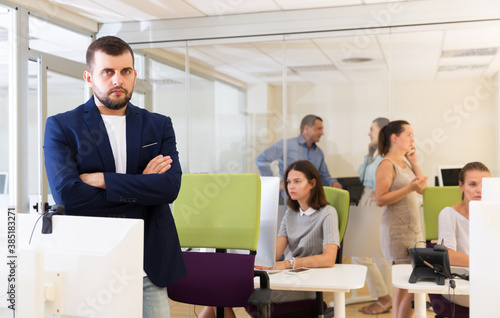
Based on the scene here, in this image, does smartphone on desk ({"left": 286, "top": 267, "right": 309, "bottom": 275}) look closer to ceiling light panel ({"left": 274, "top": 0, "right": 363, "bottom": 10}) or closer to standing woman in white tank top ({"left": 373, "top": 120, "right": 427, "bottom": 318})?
standing woman in white tank top ({"left": 373, "top": 120, "right": 427, "bottom": 318})

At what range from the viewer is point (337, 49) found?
4699 mm

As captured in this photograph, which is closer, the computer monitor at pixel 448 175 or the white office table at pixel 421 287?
the white office table at pixel 421 287

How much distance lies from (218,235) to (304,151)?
2.22 m

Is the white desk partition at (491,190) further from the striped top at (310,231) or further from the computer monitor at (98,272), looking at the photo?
the computer monitor at (98,272)

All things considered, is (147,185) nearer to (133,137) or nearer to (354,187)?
(133,137)

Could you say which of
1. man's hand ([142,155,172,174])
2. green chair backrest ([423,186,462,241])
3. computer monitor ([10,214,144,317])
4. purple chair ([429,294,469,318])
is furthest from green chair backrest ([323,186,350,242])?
computer monitor ([10,214,144,317])

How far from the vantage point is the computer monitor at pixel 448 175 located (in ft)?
14.5

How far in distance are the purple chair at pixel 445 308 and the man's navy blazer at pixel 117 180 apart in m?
1.58

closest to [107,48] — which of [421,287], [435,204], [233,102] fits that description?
[421,287]

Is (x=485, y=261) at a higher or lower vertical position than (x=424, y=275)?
higher

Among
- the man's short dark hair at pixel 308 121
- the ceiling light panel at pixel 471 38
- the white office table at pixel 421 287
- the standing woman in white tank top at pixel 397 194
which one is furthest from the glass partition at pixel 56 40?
the white office table at pixel 421 287

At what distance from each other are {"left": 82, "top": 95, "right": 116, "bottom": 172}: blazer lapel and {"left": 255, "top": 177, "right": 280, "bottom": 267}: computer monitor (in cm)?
115

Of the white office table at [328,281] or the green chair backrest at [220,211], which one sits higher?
the green chair backrest at [220,211]

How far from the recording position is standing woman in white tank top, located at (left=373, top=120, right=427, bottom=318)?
388 centimetres
